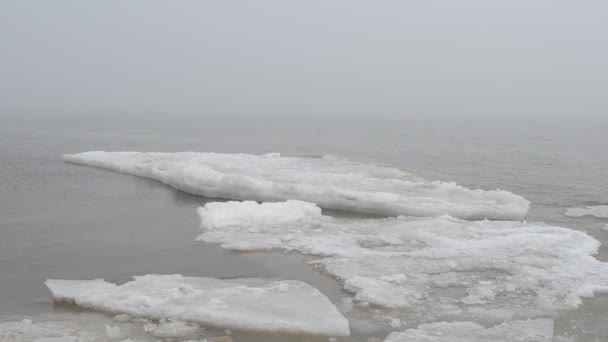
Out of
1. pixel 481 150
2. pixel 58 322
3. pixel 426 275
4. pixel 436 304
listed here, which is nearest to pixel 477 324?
pixel 436 304

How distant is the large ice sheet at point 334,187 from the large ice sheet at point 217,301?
6.54m

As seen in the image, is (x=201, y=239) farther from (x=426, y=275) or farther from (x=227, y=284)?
(x=426, y=275)

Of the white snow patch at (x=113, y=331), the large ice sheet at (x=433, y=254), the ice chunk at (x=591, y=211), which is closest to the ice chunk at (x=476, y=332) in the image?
the large ice sheet at (x=433, y=254)

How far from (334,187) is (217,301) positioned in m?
8.31

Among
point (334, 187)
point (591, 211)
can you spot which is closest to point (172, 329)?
point (334, 187)

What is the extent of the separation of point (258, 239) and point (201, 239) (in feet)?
4.30

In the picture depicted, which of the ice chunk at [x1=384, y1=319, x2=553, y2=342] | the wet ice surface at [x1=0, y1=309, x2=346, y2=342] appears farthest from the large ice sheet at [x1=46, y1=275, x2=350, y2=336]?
the ice chunk at [x1=384, y1=319, x2=553, y2=342]

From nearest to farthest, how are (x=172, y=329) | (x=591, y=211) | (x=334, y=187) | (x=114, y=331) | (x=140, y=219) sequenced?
(x=114, y=331) → (x=172, y=329) → (x=140, y=219) → (x=334, y=187) → (x=591, y=211)

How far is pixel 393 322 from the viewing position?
26.3 feet

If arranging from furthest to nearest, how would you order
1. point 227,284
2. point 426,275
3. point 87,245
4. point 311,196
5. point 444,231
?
1. point 311,196
2. point 444,231
3. point 87,245
4. point 426,275
5. point 227,284

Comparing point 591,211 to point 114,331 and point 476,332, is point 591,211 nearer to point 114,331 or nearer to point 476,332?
point 476,332

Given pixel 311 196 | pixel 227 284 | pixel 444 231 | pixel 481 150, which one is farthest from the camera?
pixel 481 150

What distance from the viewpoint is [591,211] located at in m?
16.7

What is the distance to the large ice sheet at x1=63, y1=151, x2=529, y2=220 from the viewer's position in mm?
15164
